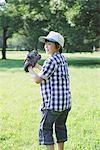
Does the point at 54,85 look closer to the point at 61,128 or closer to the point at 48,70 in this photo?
the point at 48,70

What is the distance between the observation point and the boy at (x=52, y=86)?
457cm

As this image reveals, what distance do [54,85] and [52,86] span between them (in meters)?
0.02

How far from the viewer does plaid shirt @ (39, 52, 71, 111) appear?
4570 mm

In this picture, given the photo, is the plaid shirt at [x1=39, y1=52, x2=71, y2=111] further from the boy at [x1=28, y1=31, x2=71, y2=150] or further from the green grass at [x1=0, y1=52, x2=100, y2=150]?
the green grass at [x1=0, y1=52, x2=100, y2=150]

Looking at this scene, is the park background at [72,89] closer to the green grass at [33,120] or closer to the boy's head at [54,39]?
the green grass at [33,120]

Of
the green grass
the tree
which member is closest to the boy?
the green grass

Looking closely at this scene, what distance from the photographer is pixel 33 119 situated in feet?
24.8

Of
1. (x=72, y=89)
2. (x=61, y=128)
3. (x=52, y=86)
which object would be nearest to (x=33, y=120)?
(x=61, y=128)

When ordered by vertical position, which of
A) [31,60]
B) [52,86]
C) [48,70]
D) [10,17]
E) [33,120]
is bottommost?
[33,120]

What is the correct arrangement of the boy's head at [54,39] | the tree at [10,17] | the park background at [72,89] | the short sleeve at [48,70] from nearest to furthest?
1. the short sleeve at [48,70]
2. the boy's head at [54,39]
3. the park background at [72,89]
4. the tree at [10,17]

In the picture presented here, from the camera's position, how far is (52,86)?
4.59 meters

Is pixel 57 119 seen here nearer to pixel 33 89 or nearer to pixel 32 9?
pixel 33 89

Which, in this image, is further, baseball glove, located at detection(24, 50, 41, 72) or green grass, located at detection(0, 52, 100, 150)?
green grass, located at detection(0, 52, 100, 150)

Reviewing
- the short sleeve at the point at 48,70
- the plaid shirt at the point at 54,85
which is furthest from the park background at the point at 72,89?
the short sleeve at the point at 48,70
